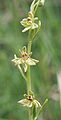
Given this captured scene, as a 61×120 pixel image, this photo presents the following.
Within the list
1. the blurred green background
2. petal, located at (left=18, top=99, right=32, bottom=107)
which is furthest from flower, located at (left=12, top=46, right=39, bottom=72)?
the blurred green background

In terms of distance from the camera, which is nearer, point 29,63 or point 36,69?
point 29,63

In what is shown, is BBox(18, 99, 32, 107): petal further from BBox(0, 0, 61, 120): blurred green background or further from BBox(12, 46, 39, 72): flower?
BBox(0, 0, 61, 120): blurred green background

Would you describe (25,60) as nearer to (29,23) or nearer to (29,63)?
(29,63)

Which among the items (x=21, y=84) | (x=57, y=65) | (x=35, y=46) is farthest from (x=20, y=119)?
(x=35, y=46)

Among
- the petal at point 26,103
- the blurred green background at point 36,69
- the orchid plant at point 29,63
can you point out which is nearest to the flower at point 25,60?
the orchid plant at point 29,63

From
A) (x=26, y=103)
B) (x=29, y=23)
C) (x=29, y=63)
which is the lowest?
(x=26, y=103)

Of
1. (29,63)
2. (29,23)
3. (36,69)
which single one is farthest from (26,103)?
(36,69)

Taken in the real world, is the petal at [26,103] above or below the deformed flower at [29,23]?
below

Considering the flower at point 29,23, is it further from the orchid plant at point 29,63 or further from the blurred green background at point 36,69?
the blurred green background at point 36,69
